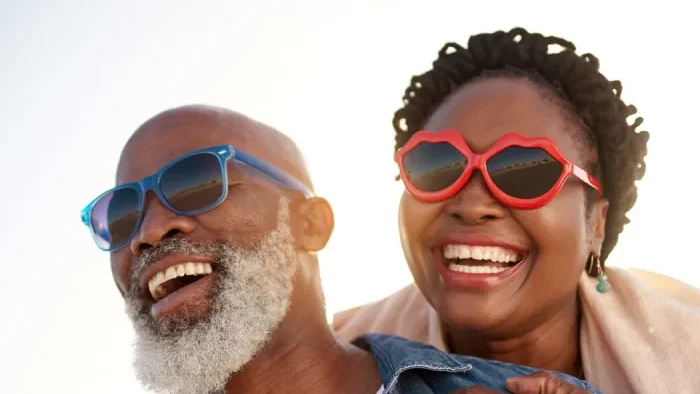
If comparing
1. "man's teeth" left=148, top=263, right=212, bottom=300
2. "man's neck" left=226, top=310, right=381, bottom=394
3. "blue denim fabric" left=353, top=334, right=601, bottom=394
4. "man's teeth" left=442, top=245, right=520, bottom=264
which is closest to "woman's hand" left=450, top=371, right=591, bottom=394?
"blue denim fabric" left=353, top=334, right=601, bottom=394

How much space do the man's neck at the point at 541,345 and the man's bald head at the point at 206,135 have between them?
3.54ft

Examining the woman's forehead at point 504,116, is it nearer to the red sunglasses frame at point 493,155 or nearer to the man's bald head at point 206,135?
the red sunglasses frame at point 493,155

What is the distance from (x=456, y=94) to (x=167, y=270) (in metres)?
1.56

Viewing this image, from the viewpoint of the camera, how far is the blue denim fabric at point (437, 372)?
10.3ft

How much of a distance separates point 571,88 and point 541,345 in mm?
1188

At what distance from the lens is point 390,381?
10.4ft

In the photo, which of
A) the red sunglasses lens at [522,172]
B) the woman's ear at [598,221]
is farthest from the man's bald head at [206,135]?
the woman's ear at [598,221]

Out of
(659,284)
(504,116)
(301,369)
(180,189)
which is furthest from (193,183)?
(659,284)

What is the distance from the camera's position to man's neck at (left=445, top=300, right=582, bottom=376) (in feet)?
12.6

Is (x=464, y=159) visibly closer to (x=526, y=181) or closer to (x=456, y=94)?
(x=526, y=181)

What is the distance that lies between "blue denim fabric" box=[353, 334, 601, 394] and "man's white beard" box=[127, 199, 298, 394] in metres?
0.52

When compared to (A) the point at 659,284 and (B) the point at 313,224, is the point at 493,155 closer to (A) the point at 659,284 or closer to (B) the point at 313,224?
(B) the point at 313,224

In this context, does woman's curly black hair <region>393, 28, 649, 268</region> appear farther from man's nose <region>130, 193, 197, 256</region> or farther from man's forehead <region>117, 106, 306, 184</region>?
man's nose <region>130, 193, 197, 256</region>

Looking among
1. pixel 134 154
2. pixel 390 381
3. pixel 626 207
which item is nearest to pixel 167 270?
pixel 134 154
